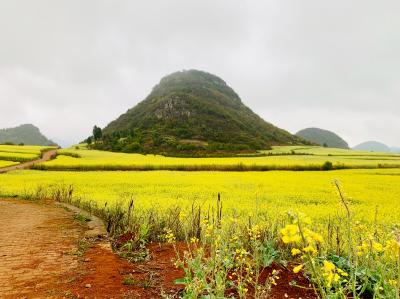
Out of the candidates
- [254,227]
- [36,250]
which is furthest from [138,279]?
[36,250]

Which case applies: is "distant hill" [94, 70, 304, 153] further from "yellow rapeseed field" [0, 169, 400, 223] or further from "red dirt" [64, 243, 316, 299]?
"red dirt" [64, 243, 316, 299]

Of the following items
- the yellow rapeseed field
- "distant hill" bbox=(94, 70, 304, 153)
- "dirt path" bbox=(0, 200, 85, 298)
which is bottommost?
the yellow rapeseed field

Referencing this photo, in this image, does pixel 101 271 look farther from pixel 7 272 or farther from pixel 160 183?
pixel 160 183

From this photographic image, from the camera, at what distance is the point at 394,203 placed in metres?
16.2

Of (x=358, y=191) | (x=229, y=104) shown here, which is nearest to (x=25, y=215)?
(x=358, y=191)

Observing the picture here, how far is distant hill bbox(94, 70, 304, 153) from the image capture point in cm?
9344

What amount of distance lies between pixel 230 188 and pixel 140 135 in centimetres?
8729

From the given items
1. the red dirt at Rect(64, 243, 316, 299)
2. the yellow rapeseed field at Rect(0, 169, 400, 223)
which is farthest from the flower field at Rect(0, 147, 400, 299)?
the red dirt at Rect(64, 243, 316, 299)

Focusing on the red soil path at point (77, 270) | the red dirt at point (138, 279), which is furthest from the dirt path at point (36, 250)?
the red dirt at point (138, 279)

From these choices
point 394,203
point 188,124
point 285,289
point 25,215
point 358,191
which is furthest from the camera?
point 188,124

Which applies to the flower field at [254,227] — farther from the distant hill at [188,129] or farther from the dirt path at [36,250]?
the distant hill at [188,129]

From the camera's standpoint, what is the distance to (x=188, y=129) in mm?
117625

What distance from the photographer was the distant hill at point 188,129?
93438 mm

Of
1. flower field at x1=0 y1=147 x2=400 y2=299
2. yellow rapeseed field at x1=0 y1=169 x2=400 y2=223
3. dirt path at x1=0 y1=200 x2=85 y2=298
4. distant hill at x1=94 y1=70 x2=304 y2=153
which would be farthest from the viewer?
distant hill at x1=94 y1=70 x2=304 y2=153
